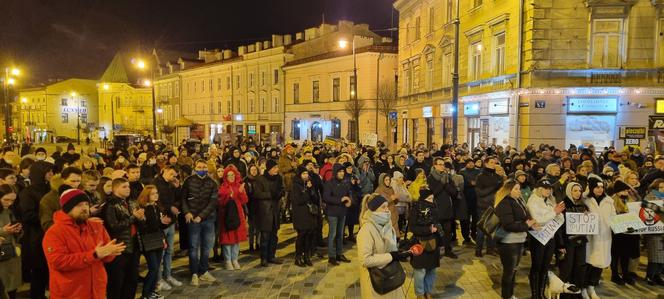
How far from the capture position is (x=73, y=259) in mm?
4480

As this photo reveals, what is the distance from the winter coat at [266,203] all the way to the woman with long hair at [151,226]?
6.79 ft

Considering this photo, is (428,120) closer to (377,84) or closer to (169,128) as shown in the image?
(377,84)

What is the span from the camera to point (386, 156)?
12664mm

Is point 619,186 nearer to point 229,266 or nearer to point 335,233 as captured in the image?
point 335,233

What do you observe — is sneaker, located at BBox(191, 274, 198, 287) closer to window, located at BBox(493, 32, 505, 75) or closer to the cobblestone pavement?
the cobblestone pavement

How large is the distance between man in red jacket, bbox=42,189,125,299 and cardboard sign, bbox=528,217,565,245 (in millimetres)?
5357

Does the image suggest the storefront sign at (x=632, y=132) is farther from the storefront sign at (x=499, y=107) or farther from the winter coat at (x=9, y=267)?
the winter coat at (x=9, y=267)

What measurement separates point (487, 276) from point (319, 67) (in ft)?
126

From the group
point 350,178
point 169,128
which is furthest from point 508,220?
point 169,128

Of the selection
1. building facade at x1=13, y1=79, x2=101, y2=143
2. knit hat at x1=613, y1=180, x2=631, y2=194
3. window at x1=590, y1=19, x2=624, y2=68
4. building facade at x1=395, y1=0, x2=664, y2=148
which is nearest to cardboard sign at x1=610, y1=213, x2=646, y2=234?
knit hat at x1=613, y1=180, x2=631, y2=194

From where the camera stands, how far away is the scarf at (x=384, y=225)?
4.97 meters

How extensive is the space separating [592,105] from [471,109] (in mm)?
6419

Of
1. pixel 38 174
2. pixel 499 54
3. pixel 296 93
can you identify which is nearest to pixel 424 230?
pixel 38 174

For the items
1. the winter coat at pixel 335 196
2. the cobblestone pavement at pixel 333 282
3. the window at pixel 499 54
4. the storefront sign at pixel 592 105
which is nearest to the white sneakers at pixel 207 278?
the cobblestone pavement at pixel 333 282
